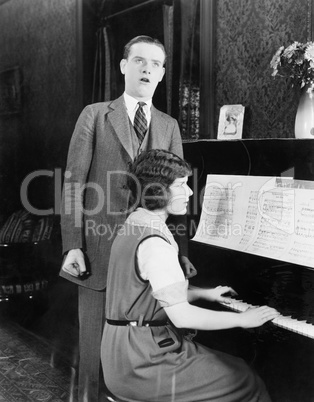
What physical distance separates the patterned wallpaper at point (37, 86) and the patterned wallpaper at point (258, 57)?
0.75 metres

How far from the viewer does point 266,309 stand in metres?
1.60

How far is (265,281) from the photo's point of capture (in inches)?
69.6

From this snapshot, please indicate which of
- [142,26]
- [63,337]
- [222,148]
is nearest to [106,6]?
[142,26]

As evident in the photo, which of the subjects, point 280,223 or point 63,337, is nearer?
point 280,223

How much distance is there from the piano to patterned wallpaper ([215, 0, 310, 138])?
0.39 meters

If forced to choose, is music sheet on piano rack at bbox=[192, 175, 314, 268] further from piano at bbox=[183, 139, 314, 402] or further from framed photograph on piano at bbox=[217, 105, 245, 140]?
framed photograph on piano at bbox=[217, 105, 245, 140]

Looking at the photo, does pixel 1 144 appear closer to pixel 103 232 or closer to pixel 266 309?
pixel 103 232

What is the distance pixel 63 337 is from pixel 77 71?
1.45 meters

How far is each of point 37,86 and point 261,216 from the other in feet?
4.23

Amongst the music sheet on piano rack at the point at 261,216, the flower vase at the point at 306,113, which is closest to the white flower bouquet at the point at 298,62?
the flower vase at the point at 306,113

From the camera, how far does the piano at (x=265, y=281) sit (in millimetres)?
1650

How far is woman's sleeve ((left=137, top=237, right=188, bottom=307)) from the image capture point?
1511 mm

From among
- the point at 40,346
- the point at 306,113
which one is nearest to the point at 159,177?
the point at 306,113

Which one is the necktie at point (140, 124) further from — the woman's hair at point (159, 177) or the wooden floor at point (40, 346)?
the wooden floor at point (40, 346)
